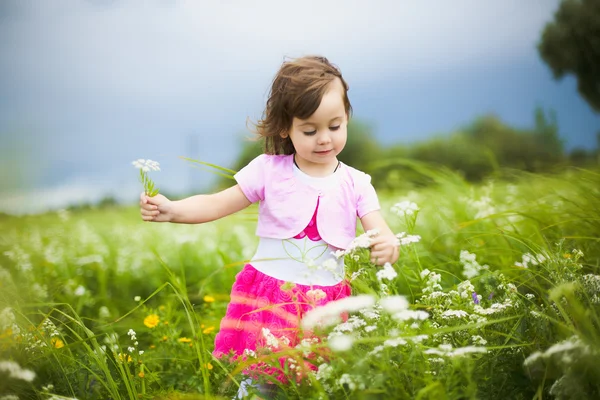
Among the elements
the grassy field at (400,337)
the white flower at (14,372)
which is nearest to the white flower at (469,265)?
the grassy field at (400,337)

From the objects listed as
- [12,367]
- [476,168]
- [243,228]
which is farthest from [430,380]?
[476,168]

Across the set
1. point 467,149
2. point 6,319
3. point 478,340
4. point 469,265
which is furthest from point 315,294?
point 467,149

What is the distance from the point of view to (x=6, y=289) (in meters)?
2.41

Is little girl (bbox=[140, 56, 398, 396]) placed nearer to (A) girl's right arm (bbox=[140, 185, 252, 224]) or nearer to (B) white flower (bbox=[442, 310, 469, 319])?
(A) girl's right arm (bbox=[140, 185, 252, 224])

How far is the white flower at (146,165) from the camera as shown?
1.96 metres

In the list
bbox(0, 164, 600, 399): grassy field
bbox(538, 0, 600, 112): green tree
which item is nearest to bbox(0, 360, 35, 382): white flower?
bbox(0, 164, 600, 399): grassy field

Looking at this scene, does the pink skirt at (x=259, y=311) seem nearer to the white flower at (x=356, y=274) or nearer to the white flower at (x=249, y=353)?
the white flower at (x=249, y=353)

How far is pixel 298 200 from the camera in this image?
2264mm

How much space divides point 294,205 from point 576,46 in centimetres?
1559

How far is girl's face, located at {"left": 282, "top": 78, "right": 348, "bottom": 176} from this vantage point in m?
2.16

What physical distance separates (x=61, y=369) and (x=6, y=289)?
0.63 meters

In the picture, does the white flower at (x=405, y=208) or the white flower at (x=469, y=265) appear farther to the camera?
the white flower at (x=469, y=265)

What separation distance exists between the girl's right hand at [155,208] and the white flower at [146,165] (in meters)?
0.21

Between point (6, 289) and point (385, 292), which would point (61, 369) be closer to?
point (6, 289)
